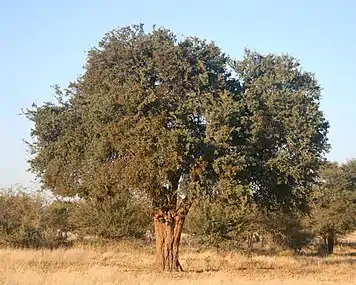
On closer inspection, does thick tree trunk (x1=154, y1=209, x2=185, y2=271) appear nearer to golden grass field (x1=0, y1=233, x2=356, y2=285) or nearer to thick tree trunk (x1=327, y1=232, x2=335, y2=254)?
golden grass field (x1=0, y1=233, x2=356, y2=285)

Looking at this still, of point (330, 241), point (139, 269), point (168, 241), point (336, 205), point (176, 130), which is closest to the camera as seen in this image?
point (176, 130)

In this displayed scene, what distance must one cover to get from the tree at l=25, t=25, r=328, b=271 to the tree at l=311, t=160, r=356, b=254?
2307cm

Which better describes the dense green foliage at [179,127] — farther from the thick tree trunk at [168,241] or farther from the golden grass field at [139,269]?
the golden grass field at [139,269]

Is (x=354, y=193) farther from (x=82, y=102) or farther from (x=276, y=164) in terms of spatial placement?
(x=82, y=102)

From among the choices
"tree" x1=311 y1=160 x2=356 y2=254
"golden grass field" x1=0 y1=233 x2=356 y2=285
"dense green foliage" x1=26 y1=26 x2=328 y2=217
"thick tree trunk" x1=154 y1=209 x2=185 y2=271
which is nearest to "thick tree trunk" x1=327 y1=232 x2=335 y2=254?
"tree" x1=311 y1=160 x2=356 y2=254

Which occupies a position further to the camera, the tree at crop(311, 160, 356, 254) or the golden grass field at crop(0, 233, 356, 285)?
the tree at crop(311, 160, 356, 254)

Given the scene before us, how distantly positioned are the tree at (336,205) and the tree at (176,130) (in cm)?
2307

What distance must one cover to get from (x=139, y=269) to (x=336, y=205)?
27766 millimetres

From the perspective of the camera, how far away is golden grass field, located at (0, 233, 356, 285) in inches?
667

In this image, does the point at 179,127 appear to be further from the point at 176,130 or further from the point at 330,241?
the point at 330,241

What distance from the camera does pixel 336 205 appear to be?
47.1 metres

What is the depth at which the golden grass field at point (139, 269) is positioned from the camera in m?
16.9

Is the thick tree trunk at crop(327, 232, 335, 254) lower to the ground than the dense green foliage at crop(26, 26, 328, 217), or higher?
lower

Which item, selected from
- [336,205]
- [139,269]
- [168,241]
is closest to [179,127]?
[168,241]
